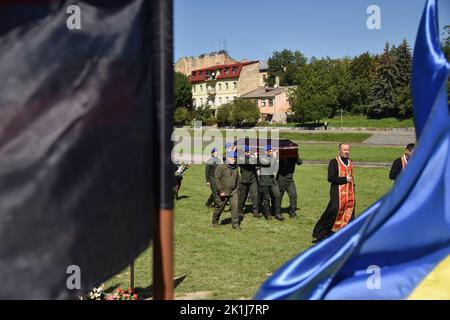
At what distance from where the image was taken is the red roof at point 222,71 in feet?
317

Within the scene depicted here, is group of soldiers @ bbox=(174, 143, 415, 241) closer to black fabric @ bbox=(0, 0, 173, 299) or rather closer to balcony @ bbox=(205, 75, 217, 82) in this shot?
black fabric @ bbox=(0, 0, 173, 299)

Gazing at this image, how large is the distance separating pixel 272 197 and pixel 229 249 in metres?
3.92

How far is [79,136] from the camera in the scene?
2484mm

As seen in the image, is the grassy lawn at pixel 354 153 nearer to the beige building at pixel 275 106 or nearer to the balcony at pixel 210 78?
the beige building at pixel 275 106

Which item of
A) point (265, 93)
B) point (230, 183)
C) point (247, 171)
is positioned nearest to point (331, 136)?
point (247, 171)

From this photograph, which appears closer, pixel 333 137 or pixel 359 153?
pixel 359 153

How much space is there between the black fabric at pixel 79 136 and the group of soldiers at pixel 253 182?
419 inches

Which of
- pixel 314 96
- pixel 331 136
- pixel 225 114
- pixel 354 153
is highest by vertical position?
pixel 314 96

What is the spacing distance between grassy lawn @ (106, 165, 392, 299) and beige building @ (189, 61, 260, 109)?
258ft

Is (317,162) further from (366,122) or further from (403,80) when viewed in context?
(403,80)

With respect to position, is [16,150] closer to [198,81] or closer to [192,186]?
[192,186]

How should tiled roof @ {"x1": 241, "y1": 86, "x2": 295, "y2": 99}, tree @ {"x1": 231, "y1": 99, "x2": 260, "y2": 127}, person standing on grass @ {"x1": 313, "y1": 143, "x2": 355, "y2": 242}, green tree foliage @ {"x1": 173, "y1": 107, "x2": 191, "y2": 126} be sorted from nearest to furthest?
person standing on grass @ {"x1": 313, "y1": 143, "x2": 355, "y2": 242} → tree @ {"x1": 231, "y1": 99, "x2": 260, "y2": 127} → green tree foliage @ {"x1": 173, "y1": 107, "x2": 191, "y2": 126} → tiled roof @ {"x1": 241, "y1": 86, "x2": 295, "y2": 99}

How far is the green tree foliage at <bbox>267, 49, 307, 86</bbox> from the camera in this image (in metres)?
107

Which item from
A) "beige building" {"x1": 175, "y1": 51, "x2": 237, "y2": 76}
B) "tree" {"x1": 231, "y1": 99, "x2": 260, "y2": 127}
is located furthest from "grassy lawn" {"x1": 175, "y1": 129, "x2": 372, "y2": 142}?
"beige building" {"x1": 175, "y1": 51, "x2": 237, "y2": 76}
